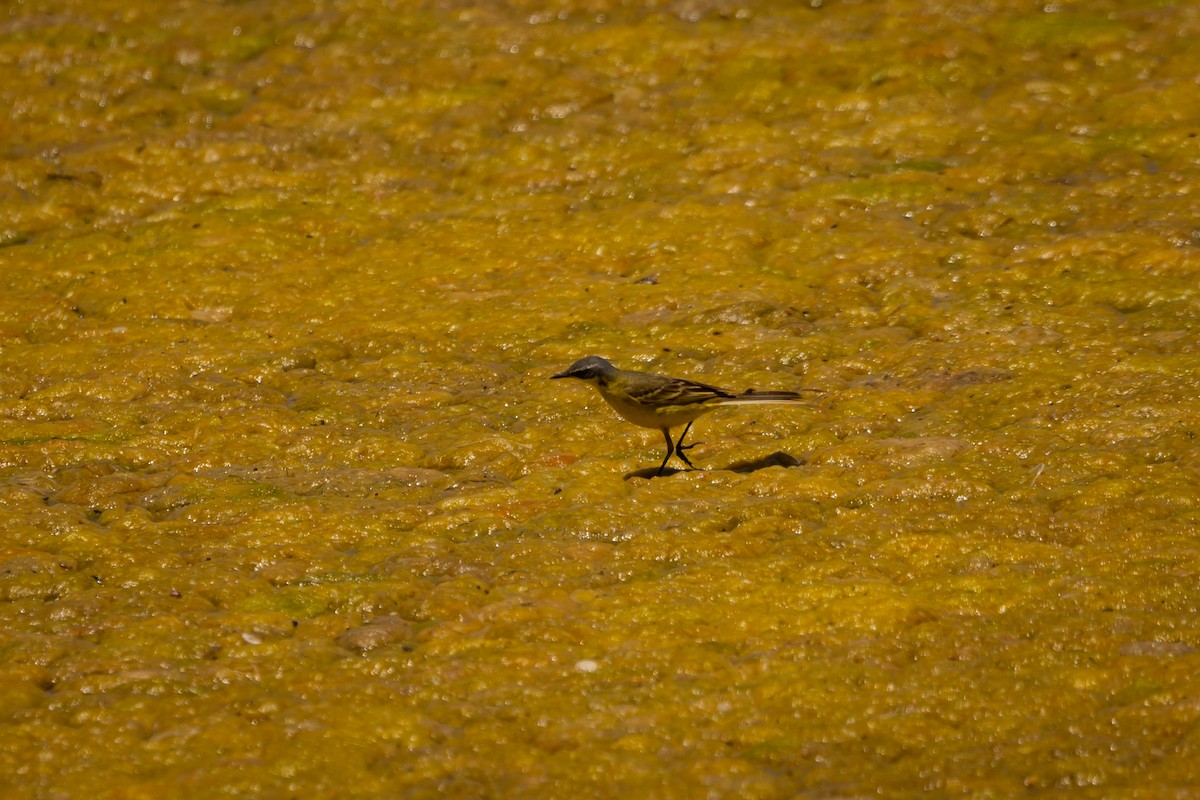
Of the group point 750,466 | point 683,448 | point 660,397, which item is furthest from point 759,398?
point 683,448

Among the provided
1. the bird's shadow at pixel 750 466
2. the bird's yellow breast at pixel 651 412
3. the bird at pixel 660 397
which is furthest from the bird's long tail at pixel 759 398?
the bird's shadow at pixel 750 466

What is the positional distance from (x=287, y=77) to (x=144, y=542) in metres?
9.36

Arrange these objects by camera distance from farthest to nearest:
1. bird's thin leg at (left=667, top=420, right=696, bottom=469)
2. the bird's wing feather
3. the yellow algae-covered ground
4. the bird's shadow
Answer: bird's thin leg at (left=667, top=420, right=696, bottom=469) → the bird's shadow → the bird's wing feather → the yellow algae-covered ground

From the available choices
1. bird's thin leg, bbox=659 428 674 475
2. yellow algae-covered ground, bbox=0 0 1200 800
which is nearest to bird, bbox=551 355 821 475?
bird's thin leg, bbox=659 428 674 475

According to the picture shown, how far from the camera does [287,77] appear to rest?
17422 mm

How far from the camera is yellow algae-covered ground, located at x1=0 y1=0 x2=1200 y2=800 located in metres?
7.20

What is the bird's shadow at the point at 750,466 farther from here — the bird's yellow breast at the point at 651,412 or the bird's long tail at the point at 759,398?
the bird's long tail at the point at 759,398

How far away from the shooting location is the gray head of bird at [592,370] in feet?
33.8

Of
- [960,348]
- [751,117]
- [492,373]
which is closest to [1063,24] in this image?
[751,117]

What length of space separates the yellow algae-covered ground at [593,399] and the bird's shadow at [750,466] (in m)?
0.06

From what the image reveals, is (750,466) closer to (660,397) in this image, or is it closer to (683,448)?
(683,448)

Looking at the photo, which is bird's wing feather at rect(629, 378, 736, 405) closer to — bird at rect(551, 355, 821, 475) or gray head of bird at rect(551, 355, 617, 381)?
bird at rect(551, 355, 821, 475)

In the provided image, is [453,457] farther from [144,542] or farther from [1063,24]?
[1063,24]

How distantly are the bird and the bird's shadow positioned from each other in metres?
0.05
